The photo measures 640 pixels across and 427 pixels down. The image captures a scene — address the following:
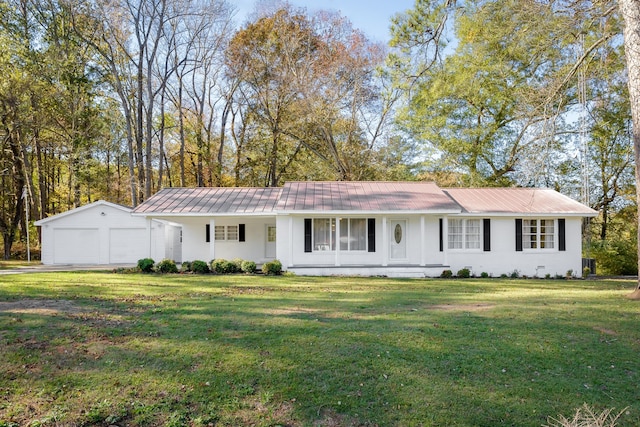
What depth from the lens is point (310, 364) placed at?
17.1ft

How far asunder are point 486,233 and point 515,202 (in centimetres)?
225

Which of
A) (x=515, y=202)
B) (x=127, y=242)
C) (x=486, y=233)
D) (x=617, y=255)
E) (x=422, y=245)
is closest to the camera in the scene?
(x=422, y=245)

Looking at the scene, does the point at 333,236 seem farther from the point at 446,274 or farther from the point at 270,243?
the point at 446,274

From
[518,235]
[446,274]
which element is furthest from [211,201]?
[518,235]

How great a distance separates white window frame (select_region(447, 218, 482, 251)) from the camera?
685 inches

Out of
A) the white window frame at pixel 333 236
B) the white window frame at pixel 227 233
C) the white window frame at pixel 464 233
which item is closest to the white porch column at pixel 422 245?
the white window frame at pixel 464 233

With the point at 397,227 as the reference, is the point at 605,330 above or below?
below

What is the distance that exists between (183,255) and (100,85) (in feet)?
51.1

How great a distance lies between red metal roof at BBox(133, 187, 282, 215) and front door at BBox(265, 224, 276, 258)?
165cm

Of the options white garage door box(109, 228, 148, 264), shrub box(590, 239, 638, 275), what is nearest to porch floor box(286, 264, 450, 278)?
white garage door box(109, 228, 148, 264)

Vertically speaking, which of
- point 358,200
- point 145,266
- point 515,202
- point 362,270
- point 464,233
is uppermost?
point 358,200

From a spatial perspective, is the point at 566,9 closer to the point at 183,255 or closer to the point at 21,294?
the point at 21,294

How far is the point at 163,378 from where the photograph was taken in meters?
4.82

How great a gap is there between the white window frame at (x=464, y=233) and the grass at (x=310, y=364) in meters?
9.26
